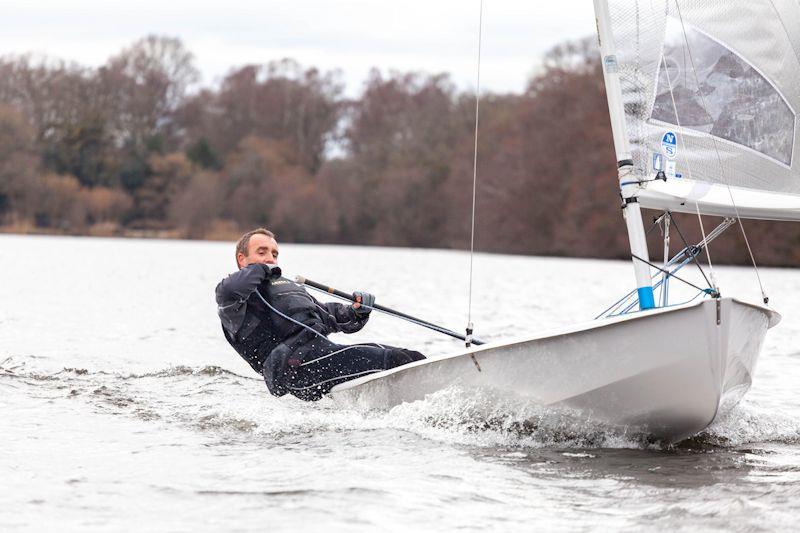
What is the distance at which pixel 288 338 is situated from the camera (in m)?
7.40

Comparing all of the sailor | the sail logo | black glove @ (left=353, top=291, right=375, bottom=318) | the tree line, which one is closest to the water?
the sailor

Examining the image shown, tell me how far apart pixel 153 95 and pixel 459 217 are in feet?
81.5

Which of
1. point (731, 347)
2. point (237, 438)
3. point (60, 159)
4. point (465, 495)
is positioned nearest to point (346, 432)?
point (237, 438)

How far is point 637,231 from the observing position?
6688 mm

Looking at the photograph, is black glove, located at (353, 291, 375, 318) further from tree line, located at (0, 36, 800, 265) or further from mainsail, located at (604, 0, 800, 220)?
tree line, located at (0, 36, 800, 265)

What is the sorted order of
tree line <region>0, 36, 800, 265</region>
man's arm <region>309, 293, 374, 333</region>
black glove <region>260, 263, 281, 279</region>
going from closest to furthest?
black glove <region>260, 263, 281, 279</region>
man's arm <region>309, 293, 374, 333</region>
tree line <region>0, 36, 800, 265</region>

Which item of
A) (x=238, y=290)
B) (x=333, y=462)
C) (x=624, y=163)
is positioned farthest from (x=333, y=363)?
(x=624, y=163)

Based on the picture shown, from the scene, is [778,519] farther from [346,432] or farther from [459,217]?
[459,217]

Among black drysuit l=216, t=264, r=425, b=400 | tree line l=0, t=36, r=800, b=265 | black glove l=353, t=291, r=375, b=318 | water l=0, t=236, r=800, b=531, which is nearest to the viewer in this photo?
water l=0, t=236, r=800, b=531

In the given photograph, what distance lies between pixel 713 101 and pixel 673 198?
0.81m

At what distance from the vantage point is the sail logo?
6.93m

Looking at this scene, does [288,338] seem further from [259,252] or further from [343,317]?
[259,252]

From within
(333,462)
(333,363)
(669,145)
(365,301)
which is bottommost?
(333,462)

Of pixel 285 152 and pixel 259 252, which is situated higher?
pixel 285 152
